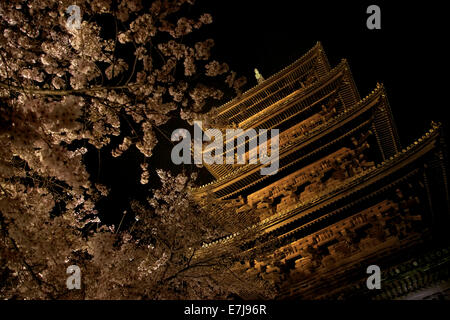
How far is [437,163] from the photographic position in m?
8.13

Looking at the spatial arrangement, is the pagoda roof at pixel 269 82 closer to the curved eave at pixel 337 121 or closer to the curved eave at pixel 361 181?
the curved eave at pixel 337 121

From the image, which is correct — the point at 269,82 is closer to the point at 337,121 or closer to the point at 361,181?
the point at 337,121

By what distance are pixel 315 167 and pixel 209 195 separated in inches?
175

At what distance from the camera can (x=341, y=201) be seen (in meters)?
8.91

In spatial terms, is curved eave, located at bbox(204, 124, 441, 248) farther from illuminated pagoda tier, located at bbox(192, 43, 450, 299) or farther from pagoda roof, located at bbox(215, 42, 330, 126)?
pagoda roof, located at bbox(215, 42, 330, 126)

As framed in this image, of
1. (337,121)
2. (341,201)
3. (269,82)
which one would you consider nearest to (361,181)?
(341,201)

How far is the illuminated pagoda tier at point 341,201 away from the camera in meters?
8.10

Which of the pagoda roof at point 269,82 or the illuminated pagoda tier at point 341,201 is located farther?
the pagoda roof at point 269,82

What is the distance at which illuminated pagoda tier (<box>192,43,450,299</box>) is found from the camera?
26.6ft

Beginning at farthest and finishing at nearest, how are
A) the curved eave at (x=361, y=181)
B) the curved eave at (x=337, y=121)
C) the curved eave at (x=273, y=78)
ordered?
the curved eave at (x=273, y=78) < the curved eave at (x=337, y=121) < the curved eave at (x=361, y=181)

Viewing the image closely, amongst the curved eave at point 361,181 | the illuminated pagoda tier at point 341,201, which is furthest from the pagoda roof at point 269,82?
the curved eave at point 361,181

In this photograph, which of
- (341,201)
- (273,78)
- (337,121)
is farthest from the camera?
(273,78)

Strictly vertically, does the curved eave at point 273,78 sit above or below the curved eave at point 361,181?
above
